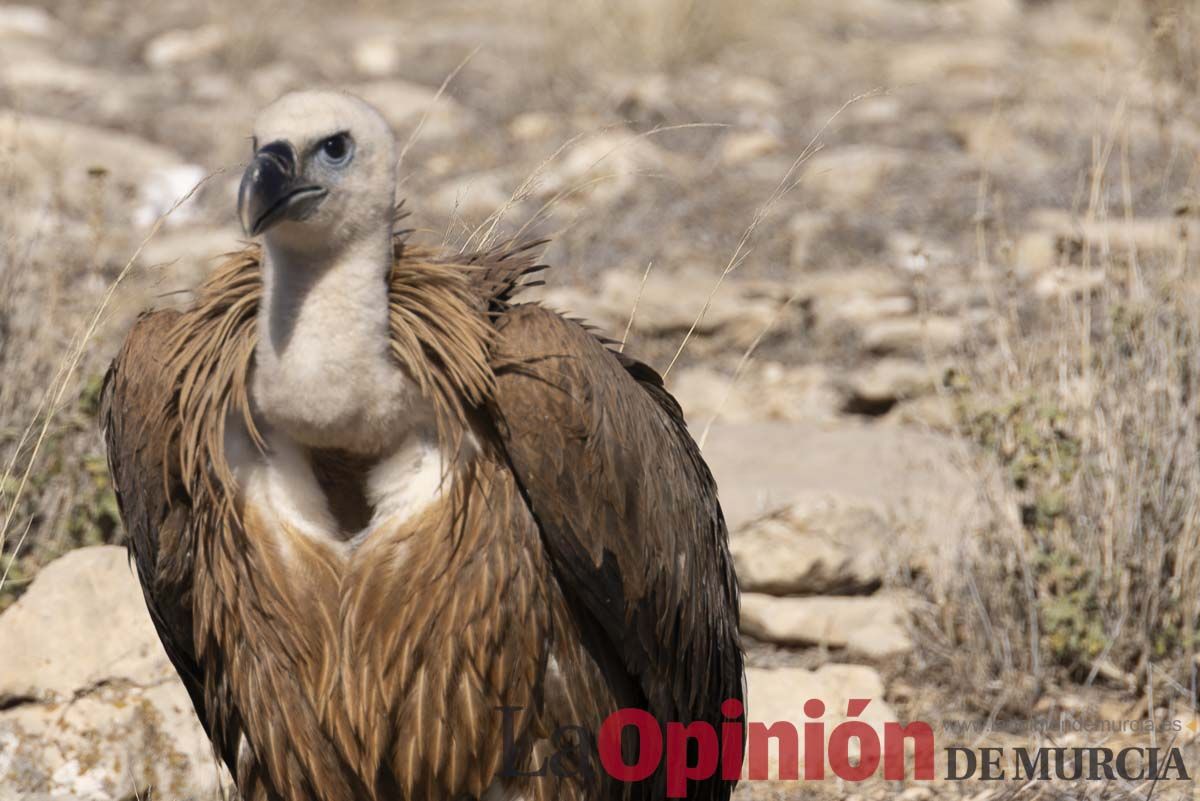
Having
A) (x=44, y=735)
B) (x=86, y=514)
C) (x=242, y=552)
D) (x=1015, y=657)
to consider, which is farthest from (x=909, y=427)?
(x=242, y=552)

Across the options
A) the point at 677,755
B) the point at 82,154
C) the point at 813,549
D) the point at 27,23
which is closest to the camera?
the point at 677,755

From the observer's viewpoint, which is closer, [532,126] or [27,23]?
[532,126]

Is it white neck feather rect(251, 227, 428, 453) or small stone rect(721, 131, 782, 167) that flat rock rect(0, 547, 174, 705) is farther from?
small stone rect(721, 131, 782, 167)

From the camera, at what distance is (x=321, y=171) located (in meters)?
2.83

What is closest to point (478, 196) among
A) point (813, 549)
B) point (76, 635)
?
point (813, 549)

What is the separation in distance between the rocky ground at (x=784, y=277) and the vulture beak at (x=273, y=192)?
2.75ft

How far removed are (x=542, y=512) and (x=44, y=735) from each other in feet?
6.46

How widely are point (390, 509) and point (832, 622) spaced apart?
9.83ft

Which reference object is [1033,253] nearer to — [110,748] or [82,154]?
[82,154]

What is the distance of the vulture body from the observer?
2904 mm

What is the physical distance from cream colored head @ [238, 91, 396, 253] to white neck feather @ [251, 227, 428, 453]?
4cm

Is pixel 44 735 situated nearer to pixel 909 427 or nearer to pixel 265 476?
pixel 265 476

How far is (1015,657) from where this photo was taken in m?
5.39

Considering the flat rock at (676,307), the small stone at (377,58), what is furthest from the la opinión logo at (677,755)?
the small stone at (377,58)
